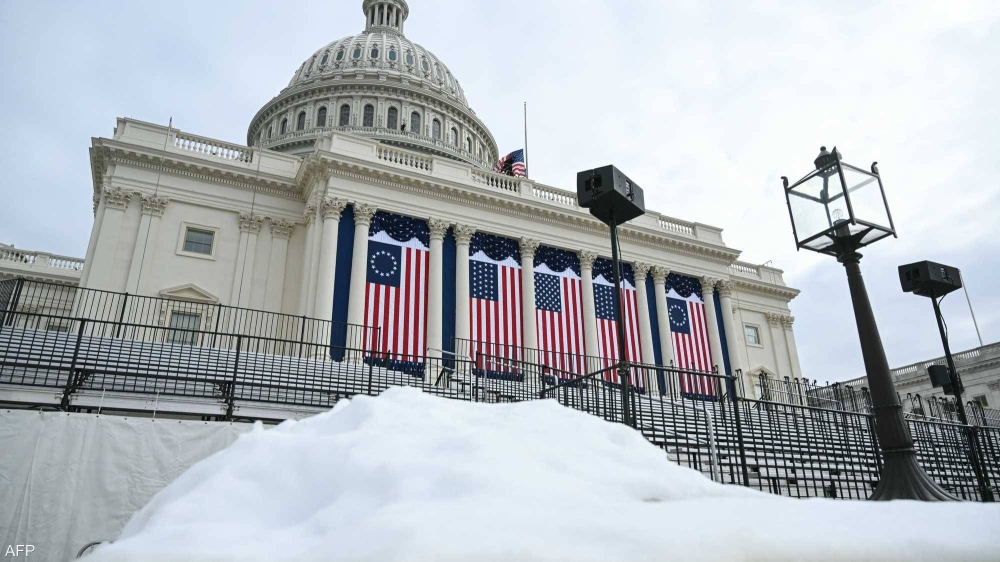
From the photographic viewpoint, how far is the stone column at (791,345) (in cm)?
3766

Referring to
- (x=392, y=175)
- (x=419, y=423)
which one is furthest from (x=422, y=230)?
(x=419, y=423)

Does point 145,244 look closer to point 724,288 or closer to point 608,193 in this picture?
point 608,193

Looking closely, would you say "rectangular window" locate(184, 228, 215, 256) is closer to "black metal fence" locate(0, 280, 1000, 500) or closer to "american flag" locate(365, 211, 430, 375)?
"american flag" locate(365, 211, 430, 375)

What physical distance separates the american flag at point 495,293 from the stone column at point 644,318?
21.9ft

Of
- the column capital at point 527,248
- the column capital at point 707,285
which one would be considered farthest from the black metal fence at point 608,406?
the column capital at point 707,285

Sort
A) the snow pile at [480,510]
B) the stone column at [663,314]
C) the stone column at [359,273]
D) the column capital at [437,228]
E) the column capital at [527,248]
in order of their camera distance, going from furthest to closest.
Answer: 1. the stone column at [663,314]
2. the column capital at [527,248]
3. the column capital at [437,228]
4. the stone column at [359,273]
5. the snow pile at [480,510]

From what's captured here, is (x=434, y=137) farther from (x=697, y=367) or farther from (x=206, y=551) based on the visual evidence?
(x=206, y=551)

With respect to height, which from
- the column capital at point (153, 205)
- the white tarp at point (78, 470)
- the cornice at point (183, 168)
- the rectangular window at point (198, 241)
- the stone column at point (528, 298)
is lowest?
the white tarp at point (78, 470)

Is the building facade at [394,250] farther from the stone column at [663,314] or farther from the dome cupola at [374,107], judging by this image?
the dome cupola at [374,107]

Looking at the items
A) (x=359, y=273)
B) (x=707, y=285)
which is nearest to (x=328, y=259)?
(x=359, y=273)

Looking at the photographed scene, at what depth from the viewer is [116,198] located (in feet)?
77.2

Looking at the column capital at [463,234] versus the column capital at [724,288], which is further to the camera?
the column capital at [724,288]

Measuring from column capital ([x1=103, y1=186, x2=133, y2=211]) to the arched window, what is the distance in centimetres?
2924

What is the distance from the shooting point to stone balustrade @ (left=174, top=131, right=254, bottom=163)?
26.1 meters
